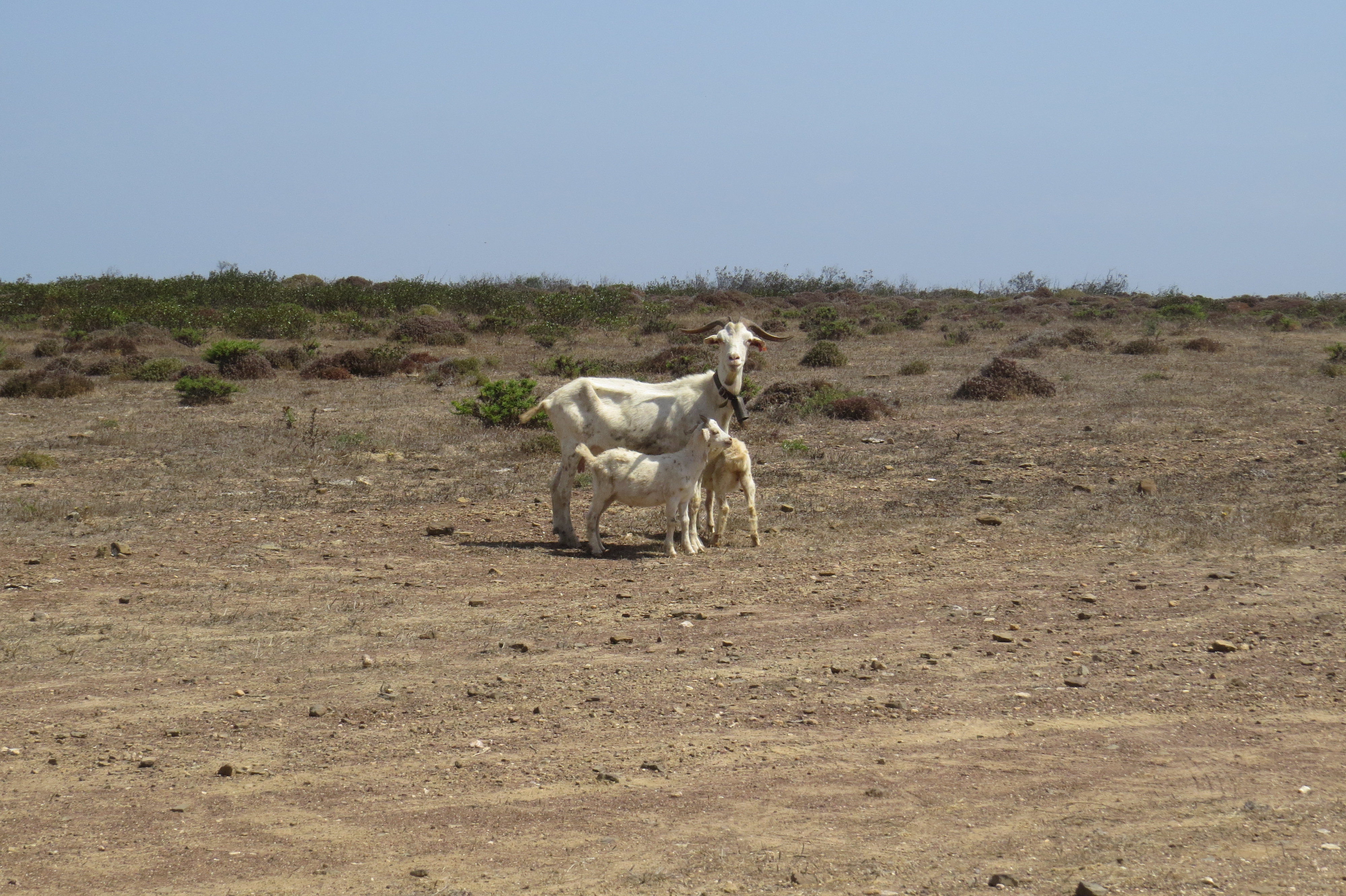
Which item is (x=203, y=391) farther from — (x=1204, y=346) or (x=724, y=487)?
(x=1204, y=346)

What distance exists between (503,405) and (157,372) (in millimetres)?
10399

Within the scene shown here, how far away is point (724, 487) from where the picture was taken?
1088cm

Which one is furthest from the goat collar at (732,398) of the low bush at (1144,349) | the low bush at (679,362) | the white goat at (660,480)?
the low bush at (1144,349)

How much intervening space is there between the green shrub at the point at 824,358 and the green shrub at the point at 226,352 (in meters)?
11.6

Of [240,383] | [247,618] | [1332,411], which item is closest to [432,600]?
[247,618]

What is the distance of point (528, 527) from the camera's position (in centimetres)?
1183

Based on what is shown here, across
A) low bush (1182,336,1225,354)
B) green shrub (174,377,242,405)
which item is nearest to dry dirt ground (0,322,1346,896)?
green shrub (174,377,242,405)

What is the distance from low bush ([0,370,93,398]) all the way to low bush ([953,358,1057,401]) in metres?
15.1

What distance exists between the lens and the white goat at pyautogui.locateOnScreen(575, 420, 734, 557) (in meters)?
10.3

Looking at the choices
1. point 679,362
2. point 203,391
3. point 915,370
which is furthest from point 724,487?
point 915,370

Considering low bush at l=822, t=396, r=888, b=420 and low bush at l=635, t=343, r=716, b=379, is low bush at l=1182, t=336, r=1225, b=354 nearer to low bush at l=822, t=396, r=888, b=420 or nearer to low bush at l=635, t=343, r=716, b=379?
low bush at l=635, t=343, r=716, b=379

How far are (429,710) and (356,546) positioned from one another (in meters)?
4.59

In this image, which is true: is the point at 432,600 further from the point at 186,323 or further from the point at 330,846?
the point at 186,323

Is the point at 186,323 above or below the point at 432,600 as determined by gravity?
above
